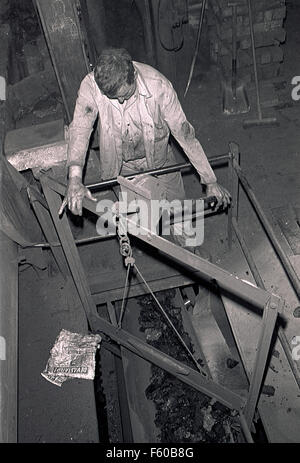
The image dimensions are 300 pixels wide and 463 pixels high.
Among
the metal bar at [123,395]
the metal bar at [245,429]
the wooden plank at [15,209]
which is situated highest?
the wooden plank at [15,209]

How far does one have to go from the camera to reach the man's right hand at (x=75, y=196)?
3123 mm

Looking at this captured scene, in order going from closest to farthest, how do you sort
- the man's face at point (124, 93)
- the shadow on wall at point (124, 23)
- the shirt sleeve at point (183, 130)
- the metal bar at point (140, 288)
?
the man's face at point (124, 93) < the shirt sleeve at point (183, 130) < the metal bar at point (140, 288) < the shadow on wall at point (124, 23)

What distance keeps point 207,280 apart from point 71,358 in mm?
1515

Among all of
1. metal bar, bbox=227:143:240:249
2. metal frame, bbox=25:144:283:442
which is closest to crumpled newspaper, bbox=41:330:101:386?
metal frame, bbox=25:144:283:442

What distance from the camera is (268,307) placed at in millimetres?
2527

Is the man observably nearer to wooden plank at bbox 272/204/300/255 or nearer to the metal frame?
the metal frame

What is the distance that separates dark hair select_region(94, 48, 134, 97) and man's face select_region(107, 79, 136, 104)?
29 millimetres

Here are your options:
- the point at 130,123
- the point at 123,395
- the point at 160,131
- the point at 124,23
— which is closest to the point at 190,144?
the point at 160,131

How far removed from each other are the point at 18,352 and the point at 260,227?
2.69 metres

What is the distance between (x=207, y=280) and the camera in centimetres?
436

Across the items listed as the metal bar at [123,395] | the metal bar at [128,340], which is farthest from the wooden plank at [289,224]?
the metal bar at [123,395]

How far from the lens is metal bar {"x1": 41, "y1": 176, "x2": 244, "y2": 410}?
332 centimetres

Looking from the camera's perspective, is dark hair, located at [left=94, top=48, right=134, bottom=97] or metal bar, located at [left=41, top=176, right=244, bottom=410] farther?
metal bar, located at [left=41, top=176, right=244, bottom=410]

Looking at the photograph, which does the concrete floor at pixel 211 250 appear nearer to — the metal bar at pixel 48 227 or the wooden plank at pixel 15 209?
the metal bar at pixel 48 227
